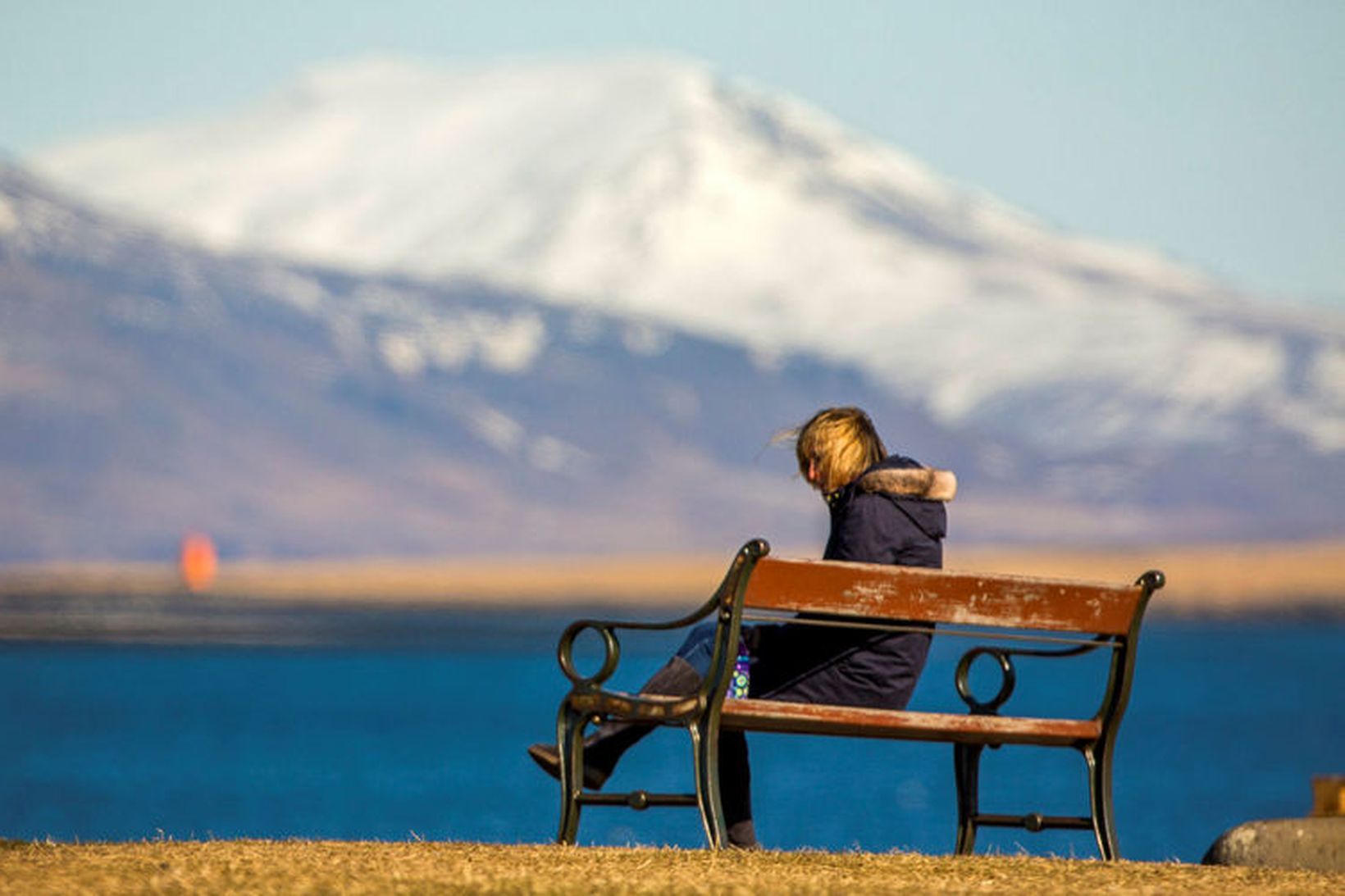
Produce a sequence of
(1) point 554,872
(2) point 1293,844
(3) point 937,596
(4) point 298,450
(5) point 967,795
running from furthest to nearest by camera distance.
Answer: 1. (4) point 298,450
2. (5) point 967,795
3. (2) point 1293,844
4. (3) point 937,596
5. (1) point 554,872

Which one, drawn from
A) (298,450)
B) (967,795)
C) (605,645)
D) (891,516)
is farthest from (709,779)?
(298,450)

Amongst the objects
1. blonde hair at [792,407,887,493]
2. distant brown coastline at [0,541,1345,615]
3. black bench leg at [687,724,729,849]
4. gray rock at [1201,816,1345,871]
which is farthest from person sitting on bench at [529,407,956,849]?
distant brown coastline at [0,541,1345,615]

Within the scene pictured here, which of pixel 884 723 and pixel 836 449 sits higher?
pixel 836 449

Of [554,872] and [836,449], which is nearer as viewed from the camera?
[554,872]

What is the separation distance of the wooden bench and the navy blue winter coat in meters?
0.09

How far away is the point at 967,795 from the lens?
365 inches

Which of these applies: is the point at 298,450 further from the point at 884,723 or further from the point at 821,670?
the point at 884,723

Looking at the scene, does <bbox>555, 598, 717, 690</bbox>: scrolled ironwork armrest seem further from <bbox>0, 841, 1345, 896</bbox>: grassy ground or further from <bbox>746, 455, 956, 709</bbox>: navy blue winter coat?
<bbox>0, 841, 1345, 896</bbox>: grassy ground

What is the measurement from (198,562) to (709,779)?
154155 mm

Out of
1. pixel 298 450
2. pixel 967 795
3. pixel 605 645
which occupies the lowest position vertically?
pixel 967 795

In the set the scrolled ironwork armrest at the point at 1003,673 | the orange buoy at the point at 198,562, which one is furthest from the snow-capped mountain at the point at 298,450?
the scrolled ironwork armrest at the point at 1003,673

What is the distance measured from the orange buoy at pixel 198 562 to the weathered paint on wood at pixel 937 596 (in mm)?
148838

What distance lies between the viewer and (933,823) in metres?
Result: 38.4

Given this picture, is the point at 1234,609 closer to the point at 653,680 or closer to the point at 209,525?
the point at 209,525
